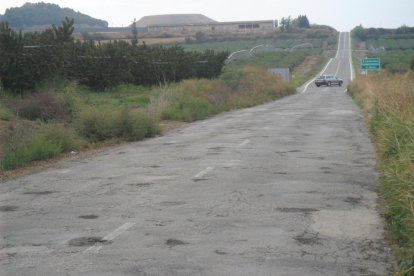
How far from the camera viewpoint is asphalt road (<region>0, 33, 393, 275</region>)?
6.86 meters

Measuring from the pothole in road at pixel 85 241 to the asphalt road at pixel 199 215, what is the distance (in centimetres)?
1

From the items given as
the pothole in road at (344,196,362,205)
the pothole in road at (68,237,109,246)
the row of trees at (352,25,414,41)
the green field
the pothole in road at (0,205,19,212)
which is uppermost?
the pothole in road at (68,237,109,246)

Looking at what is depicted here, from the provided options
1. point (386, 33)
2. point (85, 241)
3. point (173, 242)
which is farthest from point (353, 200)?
point (386, 33)

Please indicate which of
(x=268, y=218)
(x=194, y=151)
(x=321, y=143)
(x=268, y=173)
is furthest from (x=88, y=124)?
(x=268, y=218)

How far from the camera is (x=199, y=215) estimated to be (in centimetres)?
905

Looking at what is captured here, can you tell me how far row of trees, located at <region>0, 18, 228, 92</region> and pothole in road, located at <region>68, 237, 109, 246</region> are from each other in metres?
19.6

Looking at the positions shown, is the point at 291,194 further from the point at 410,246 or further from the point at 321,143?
the point at 321,143

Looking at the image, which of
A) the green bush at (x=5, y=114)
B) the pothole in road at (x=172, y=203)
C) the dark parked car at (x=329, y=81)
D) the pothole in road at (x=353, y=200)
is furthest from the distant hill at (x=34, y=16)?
the pothole in road at (x=353, y=200)

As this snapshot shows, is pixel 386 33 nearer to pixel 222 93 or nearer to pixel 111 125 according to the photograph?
pixel 222 93

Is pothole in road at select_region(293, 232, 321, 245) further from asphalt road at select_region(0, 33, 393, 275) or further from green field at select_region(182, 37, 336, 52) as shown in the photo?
green field at select_region(182, 37, 336, 52)

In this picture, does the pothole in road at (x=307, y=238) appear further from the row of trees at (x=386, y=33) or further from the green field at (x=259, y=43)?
the row of trees at (x=386, y=33)

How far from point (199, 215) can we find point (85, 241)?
1798 mm

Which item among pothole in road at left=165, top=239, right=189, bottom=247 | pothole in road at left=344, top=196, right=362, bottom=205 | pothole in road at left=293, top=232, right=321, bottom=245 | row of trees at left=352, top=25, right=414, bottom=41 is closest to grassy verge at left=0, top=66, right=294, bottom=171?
pothole in road at left=344, top=196, right=362, bottom=205

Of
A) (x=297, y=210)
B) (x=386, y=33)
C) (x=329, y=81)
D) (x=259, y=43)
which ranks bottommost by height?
(x=329, y=81)
